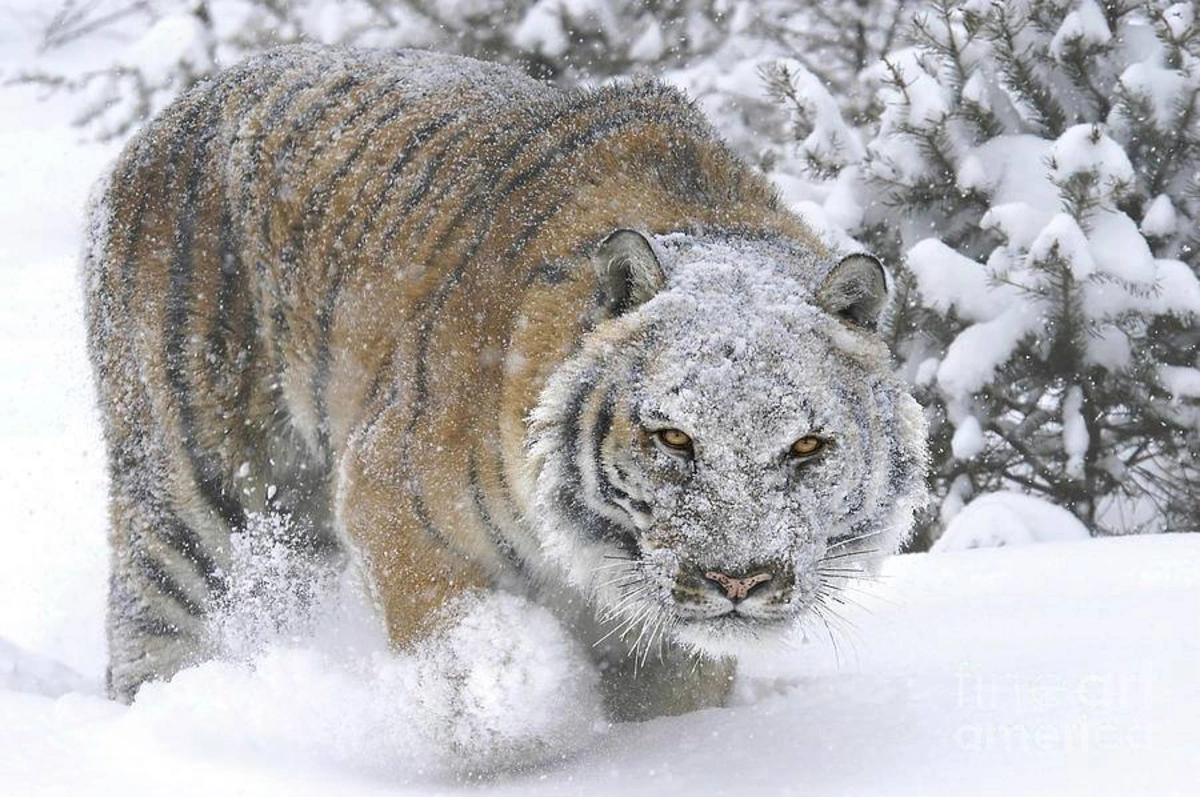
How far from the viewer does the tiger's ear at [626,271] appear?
121 inches

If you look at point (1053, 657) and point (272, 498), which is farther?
point (272, 498)

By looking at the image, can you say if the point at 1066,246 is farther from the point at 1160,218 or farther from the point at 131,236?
the point at 131,236

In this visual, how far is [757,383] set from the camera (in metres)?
2.93

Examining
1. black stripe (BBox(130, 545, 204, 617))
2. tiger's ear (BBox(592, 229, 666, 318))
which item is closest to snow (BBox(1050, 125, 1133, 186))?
tiger's ear (BBox(592, 229, 666, 318))

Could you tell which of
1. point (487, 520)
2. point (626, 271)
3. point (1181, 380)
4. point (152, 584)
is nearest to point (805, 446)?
point (626, 271)

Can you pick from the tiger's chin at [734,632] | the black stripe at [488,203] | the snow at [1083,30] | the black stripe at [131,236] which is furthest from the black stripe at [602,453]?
the snow at [1083,30]

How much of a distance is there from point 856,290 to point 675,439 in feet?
1.80

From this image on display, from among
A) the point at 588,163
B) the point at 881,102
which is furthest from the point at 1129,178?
the point at 588,163

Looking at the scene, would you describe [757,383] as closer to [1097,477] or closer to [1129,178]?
[1129,178]

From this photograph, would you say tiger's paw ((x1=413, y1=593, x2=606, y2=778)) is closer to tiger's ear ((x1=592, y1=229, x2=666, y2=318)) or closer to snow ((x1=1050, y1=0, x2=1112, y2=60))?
tiger's ear ((x1=592, y1=229, x2=666, y2=318))

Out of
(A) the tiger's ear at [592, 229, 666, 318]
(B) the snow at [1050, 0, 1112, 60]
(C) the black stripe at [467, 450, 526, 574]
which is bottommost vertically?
(C) the black stripe at [467, 450, 526, 574]

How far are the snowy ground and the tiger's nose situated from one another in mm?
381

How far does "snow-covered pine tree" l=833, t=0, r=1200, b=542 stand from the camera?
4.96m

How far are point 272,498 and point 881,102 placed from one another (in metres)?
2.78
